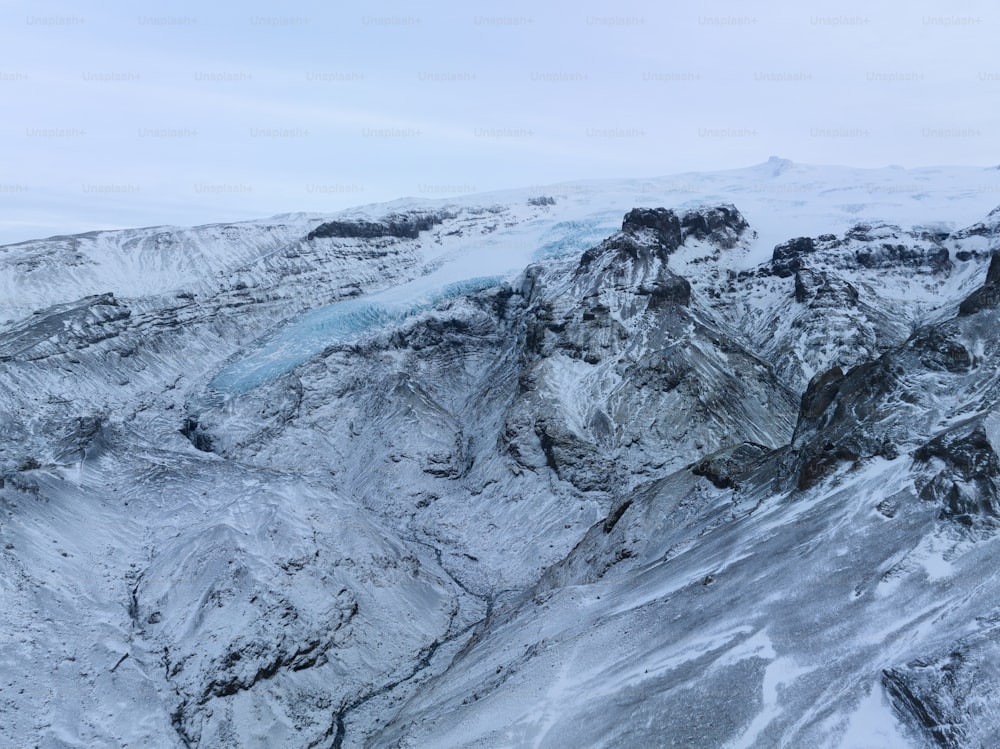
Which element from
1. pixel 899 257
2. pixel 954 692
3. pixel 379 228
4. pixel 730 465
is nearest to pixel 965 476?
pixel 954 692

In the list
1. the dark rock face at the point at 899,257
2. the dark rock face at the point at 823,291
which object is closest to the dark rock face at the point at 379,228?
the dark rock face at the point at 823,291

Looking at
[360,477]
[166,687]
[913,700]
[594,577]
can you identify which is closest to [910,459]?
[913,700]

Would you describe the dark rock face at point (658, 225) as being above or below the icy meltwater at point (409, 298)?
above

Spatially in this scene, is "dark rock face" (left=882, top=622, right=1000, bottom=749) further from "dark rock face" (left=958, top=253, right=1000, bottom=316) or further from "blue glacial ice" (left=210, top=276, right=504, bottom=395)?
"blue glacial ice" (left=210, top=276, right=504, bottom=395)

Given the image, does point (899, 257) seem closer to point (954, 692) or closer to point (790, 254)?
point (790, 254)

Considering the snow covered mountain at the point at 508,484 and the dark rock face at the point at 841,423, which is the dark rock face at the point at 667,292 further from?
the dark rock face at the point at 841,423

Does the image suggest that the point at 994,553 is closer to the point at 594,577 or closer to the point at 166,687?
the point at 594,577
